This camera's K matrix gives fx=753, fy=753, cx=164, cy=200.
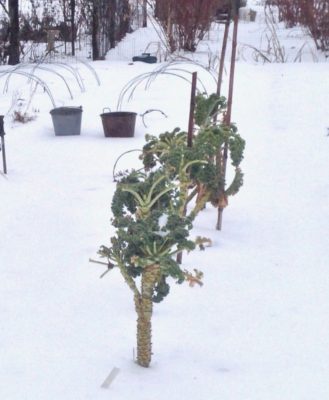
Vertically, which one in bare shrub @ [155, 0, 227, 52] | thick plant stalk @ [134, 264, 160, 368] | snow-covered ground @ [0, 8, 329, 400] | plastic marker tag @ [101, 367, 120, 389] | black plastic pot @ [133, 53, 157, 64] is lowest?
plastic marker tag @ [101, 367, 120, 389]

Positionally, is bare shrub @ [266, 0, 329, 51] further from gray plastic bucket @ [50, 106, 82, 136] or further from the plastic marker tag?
the plastic marker tag

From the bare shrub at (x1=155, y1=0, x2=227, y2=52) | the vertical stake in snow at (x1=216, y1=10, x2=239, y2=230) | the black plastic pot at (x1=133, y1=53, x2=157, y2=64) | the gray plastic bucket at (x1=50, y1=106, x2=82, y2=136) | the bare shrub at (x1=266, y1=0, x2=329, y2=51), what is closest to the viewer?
the vertical stake in snow at (x1=216, y1=10, x2=239, y2=230)

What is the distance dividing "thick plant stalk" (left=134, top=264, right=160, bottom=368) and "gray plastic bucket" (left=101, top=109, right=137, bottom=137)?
367 centimetres

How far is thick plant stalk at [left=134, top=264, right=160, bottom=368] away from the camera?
2514mm

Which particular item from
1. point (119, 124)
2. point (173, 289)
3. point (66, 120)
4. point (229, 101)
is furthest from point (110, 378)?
point (66, 120)

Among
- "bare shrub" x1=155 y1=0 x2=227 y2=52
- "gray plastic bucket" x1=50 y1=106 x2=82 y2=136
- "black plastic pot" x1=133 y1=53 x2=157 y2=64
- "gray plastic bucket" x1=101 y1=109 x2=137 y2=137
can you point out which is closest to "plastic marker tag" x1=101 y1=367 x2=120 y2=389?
"gray plastic bucket" x1=101 y1=109 x2=137 y2=137

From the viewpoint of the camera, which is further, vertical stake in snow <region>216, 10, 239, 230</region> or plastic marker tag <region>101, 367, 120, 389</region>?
vertical stake in snow <region>216, 10, 239, 230</region>

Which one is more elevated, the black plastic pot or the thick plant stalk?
the black plastic pot

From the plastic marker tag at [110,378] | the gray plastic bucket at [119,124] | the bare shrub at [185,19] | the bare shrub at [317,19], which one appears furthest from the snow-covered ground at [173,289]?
the bare shrub at [185,19]

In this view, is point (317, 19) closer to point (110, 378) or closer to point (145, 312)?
point (145, 312)

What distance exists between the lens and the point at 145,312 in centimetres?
257

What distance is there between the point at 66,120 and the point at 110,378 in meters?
3.97

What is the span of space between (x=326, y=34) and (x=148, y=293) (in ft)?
28.4

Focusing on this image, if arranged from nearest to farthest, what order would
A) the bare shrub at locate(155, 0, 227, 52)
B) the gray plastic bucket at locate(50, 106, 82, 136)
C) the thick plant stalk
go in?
the thick plant stalk
the gray plastic bucket at locate(50, 106, 82, 136)
the bare shrub at locate(155, 0, 227, 52)
